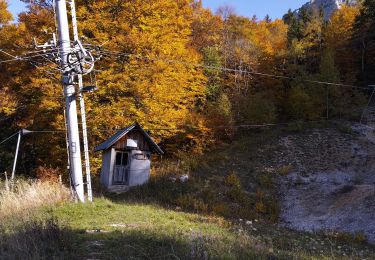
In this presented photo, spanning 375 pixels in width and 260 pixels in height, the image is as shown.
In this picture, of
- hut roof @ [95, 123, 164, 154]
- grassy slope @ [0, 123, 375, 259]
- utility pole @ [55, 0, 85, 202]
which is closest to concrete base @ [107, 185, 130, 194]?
grassy slope @ [0, 123, 375, 259]

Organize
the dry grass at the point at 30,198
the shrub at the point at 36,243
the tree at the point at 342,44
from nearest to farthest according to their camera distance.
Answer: the shrub at the point at 36,243
the dry grass at the point at 30,198
the tree at the point at 342,44

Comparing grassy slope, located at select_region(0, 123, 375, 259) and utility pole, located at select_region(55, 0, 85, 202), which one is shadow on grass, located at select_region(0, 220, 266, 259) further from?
utility pole, located at select_region(55, 0, 85, 202)

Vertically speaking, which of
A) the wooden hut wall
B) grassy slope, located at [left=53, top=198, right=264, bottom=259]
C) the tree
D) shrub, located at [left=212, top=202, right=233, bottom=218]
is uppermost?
the tree

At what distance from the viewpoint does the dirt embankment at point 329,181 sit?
17.5 m

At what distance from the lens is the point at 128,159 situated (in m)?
21.2

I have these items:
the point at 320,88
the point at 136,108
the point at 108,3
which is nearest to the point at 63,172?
the point at 136,108

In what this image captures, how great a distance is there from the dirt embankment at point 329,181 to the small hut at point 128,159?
7.80 meters

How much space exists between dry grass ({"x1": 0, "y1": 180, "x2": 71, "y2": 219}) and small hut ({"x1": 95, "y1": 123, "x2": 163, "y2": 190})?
251 inches

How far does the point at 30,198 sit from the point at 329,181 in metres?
18.1

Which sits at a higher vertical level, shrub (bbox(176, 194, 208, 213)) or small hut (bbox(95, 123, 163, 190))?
small hut (bbox(95, 123, 163, 190))

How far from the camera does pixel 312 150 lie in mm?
27781

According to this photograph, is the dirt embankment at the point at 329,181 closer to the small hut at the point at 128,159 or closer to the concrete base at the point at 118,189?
the small hut at the point at 128,159

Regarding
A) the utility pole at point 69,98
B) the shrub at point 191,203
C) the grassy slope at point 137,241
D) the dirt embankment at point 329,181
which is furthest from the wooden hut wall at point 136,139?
the grassy slope at point 137,241

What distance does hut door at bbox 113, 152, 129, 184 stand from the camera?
813 inches
